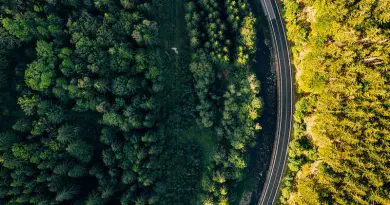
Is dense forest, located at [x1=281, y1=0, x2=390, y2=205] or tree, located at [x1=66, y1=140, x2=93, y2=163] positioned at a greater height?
dense forest, located at [x1=281, y1=0, x2=390, y2=205]

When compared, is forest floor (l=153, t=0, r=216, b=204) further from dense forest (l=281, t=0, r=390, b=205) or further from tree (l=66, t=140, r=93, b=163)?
dense forest (l=281, t=0, r=390, b=205)

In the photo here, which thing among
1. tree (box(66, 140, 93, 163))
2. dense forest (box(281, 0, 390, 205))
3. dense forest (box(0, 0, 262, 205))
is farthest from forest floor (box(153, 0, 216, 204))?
dense forest (box(281, 0, 390, 205))

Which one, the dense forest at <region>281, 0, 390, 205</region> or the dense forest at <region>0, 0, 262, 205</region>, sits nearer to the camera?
the dense forest at <region>281, 0, 390, 205</region>

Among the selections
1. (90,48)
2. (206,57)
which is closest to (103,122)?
(90,48)

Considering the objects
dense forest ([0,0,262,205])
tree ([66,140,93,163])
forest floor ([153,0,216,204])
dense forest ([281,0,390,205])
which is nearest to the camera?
dense forest ([281,0,390,205])

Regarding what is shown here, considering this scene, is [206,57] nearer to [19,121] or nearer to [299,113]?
[299,113]

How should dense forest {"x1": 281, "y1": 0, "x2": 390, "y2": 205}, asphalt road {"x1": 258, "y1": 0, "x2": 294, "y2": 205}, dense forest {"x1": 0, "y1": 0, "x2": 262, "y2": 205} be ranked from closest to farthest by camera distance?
dense forest {"x1": 281, "y1": 0, "x2": 390, "y2": 205}, dense forest {"x1": 0, "y1": 0, "x2": 262, "y2": 205}, asphalt road {"x1": 258, "y1": 0, "x2": 294, "y2": 205}
